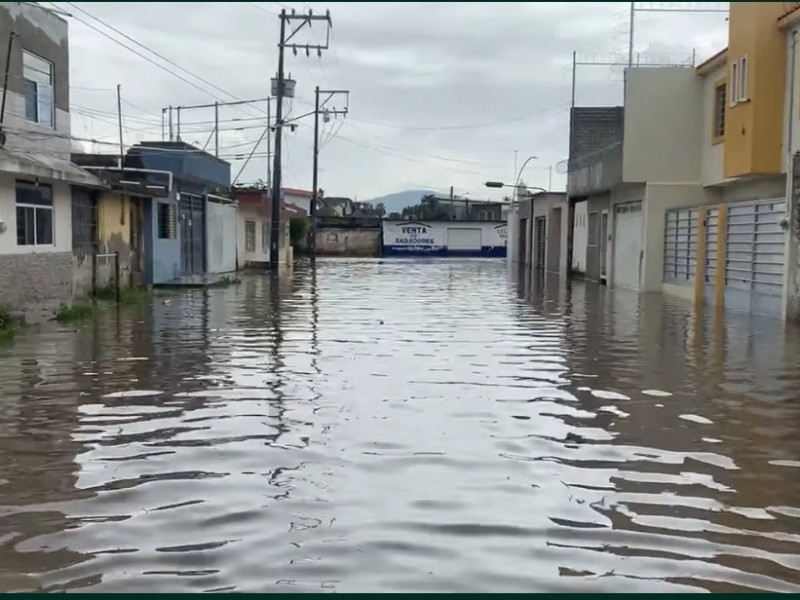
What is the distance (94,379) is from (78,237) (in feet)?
36.3

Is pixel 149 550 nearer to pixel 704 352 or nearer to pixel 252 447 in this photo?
pixel 252 447

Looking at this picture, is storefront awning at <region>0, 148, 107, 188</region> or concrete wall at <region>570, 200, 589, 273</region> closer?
storefront awning at <region>0, 148, 107, 188</region>

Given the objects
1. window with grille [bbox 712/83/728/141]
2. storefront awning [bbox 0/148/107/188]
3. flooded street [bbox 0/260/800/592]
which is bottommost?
flooded street [bbox 0/260/800/592]

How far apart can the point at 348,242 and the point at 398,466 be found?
2688 inches

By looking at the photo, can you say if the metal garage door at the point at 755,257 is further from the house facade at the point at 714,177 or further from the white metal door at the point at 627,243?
the white metal door at the point at 627,243

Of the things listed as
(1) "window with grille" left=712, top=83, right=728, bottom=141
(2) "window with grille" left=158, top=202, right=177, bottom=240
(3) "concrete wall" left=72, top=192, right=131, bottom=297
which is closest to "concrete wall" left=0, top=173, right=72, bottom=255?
(3) "concrete wall" left=72, top=192, right=131, bottom=297

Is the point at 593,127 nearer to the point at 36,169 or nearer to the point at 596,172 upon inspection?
the point at 596,172

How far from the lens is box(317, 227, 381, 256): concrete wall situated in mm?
73938

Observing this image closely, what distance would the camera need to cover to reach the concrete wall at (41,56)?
17922mm

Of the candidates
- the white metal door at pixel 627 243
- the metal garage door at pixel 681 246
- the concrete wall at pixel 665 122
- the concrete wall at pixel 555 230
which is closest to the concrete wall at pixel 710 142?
the concrete wall at pixel 665 122

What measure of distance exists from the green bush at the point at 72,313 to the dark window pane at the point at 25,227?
1478 millimetres

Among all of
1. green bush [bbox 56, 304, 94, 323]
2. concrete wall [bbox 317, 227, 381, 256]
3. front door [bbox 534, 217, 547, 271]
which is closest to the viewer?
green bush [bbox 56, 304, 94, 323]

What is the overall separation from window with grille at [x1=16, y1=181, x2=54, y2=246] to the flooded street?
3770 millimetres

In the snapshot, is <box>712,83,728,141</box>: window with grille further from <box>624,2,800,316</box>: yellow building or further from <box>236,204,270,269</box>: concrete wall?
<box>236,204,270,269</box>: concrete wall
